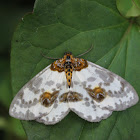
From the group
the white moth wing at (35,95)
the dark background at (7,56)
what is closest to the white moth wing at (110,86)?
the white moth wing at (35,95)

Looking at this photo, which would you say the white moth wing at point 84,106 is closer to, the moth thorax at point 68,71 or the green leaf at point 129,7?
the moth thorax at point 68,71

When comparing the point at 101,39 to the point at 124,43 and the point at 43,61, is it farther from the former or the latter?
the point at 43,61

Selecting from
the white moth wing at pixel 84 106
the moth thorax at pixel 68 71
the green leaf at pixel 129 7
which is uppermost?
the green leaf at pixel 129 7

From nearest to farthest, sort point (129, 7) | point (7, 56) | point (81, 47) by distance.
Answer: point (129, 7), point (81, 47), point (7, 56)

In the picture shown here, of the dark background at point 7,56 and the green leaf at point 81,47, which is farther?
the dark background at point 7,56

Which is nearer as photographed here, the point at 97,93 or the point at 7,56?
the point at 97,93

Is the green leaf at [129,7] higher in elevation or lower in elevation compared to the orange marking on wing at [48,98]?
higher

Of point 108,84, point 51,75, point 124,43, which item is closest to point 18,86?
point 51,75

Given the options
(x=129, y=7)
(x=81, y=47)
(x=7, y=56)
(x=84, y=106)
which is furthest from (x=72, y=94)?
(x=7, y=56)

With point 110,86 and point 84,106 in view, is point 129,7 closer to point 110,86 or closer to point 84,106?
point 110,86

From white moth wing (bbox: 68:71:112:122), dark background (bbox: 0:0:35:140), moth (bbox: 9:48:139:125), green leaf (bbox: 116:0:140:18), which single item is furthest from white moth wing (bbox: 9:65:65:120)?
green leaf (bbox: 116:0:140:18)
